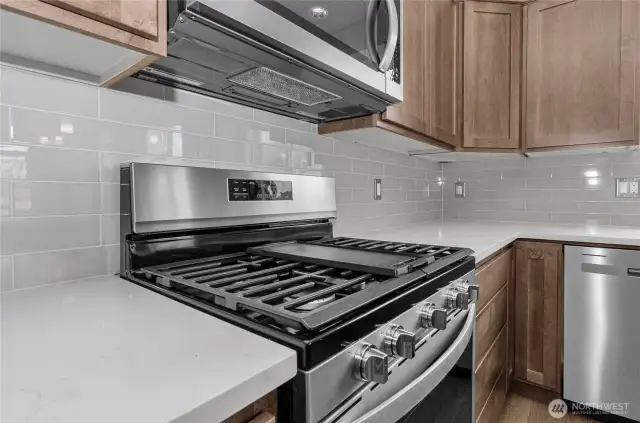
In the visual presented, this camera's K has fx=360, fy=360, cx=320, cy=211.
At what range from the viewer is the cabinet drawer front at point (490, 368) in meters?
1.28

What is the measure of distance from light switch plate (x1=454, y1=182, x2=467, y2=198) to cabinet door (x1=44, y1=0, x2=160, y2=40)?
230 centimetres

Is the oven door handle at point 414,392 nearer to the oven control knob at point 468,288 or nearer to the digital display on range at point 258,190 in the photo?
the oven control knob at point 468,288

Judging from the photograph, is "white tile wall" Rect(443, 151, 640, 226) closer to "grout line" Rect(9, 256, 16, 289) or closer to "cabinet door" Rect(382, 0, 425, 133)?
"cabinet door" Rect(382, 0, 425, 133)

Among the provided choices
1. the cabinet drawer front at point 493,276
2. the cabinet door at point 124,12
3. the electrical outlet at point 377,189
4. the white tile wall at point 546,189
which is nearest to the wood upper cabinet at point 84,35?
the cabinet door at point 124,12

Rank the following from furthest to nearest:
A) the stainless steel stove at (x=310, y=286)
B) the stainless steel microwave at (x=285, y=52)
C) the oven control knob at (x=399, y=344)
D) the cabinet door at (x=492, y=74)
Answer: the cabinet door at (x=492, y=74)
the stainless steel microwave at (x=285, y=52)
the oven control knob at (x=399, y=344)
the stainless steel stove at (x=310, y=286)

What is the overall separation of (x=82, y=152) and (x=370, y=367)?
0.81 meters

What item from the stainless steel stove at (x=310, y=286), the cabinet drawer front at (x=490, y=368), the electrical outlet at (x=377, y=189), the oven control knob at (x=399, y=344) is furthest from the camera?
the electrical outlet at (x=377, y=189)

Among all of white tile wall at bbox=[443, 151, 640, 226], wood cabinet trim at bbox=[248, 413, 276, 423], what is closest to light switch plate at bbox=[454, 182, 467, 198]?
white tile wall at bbox=[443, 151, 640, 226]

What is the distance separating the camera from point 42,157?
0.80 m

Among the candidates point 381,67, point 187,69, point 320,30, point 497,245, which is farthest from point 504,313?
point 187,69

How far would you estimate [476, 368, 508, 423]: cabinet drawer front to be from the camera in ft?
4.46

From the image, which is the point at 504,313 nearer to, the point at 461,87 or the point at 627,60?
the point at 461,87

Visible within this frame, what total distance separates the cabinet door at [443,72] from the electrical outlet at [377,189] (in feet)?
1.19

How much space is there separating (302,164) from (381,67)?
1.74 feet
